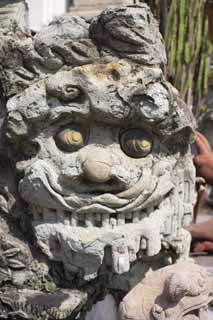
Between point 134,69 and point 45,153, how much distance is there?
0.36 metres

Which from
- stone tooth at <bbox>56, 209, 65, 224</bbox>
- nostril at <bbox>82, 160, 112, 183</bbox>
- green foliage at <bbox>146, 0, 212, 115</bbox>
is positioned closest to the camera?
nostril at <bbox>82, 160, 112, 183</bbox>

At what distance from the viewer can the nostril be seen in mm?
1478

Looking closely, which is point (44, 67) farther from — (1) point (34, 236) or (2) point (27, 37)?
(1) point (34, 236)

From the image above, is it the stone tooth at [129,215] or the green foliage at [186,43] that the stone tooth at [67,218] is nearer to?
the stone tooth at [129,215]

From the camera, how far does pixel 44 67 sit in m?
1.61

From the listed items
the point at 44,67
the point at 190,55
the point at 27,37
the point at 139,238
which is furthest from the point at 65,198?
the point at 190,55

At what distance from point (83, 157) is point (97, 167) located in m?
0.07

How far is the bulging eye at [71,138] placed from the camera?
1.55 m

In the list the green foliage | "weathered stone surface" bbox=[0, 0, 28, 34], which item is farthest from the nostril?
the green foliage

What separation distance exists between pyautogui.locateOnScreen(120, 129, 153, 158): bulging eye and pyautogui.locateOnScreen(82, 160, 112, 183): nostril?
108mm

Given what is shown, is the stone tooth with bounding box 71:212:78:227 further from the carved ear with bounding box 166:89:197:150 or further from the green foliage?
the green foliage

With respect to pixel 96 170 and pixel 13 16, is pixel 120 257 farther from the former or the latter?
pixel 13 16

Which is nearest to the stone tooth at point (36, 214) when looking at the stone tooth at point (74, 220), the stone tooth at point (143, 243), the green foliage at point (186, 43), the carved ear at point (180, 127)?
the stone tooth at point (74, 220)

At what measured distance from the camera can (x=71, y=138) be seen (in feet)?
5.08
